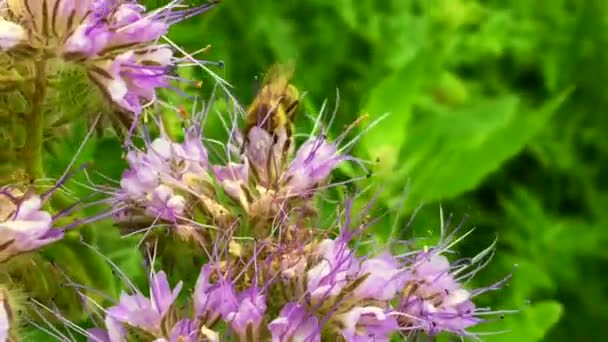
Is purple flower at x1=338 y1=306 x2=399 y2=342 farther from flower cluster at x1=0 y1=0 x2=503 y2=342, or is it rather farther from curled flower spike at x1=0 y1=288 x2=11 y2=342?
curled flower spike at x1=0 y1=288 x2=11 y2=342

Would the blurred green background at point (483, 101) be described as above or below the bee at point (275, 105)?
below

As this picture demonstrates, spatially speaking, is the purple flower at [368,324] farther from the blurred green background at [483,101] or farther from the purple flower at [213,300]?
the blurred green background at [483,101]

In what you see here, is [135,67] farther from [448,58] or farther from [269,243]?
[448,58]

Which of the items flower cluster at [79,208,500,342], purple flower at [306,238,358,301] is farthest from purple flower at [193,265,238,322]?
purple flower at [306,238,358,301]

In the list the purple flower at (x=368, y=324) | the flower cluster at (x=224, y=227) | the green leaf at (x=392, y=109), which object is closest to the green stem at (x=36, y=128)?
the flower cluster at (x=224, y=227)

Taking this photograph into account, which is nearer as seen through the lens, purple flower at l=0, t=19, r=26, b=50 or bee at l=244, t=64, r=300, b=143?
purple flower at l=0, t=19, r=26, b=50

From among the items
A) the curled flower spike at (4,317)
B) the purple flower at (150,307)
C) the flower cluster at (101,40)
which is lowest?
the purple flower at (150,307)
